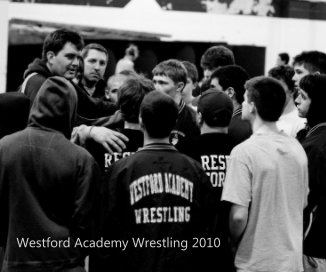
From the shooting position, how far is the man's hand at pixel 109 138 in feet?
11.2

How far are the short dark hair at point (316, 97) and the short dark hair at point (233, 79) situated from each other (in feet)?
2.38

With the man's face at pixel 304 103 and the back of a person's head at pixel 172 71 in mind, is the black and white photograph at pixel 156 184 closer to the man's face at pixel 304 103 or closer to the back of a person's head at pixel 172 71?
the man's face at pixel 304 103

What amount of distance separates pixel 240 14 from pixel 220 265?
5675 mm

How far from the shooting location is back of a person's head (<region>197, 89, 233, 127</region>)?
11.5 feet

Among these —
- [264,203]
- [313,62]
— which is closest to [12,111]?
[264,203]

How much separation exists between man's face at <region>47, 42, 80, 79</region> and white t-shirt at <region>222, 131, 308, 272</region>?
5.38 feet

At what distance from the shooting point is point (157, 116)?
3148 mm

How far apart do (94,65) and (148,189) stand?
247 centimetres

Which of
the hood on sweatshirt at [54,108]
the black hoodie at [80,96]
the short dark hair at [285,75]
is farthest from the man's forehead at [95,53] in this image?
the hood on sweatshirt at [54,108]

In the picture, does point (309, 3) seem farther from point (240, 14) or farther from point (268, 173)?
point (268, 173)

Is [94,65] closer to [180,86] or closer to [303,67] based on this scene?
[180,86]

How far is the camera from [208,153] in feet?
11.6

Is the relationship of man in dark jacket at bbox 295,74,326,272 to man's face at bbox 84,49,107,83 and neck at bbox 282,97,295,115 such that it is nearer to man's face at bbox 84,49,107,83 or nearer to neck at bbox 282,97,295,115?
neck at bbox 282,97,295,115

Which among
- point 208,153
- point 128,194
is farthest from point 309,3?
point 128,194
